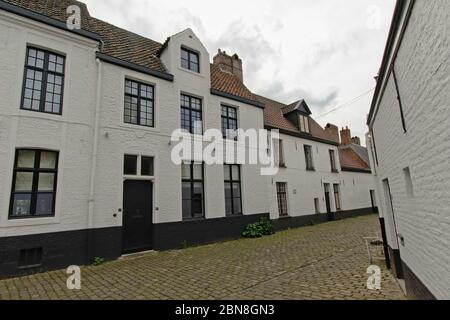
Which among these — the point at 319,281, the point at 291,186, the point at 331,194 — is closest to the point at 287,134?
the point at 291,186

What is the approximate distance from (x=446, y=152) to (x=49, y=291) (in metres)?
7.12

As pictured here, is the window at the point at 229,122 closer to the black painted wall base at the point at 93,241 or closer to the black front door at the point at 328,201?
the black painted wall base at the point at 93,241

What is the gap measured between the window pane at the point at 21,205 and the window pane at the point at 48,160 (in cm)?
93

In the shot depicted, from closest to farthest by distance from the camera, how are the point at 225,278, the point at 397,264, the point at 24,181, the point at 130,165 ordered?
the point at 397,264 < the point at 225,278 < the point at 24,181 < the point at 130,165

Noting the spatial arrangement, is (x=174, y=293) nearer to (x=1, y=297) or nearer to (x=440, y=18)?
(x=1, y=297)

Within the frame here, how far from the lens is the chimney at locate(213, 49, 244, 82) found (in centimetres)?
1642

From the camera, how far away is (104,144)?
28.4 ft

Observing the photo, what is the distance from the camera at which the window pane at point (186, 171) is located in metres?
10.7

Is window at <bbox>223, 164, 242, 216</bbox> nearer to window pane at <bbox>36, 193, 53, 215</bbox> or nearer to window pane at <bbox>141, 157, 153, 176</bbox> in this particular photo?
window pane at <bbox>141, 157, 153, 176</bbox>

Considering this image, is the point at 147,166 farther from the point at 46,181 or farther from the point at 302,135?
the point at 302,135

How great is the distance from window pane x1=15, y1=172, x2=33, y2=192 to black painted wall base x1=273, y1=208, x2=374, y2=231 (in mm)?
11383

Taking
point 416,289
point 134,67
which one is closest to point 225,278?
point 416,289

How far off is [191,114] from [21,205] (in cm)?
701

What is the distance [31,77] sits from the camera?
7707mm
